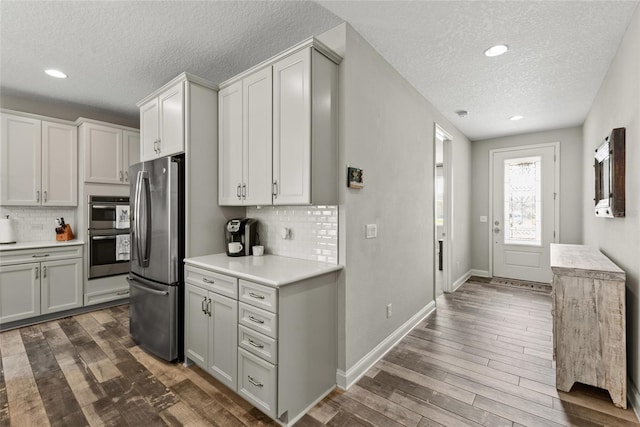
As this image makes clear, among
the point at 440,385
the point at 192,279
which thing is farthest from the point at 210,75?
the point at 440,385

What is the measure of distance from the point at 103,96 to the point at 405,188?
153 inches

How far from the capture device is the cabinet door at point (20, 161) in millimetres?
3416

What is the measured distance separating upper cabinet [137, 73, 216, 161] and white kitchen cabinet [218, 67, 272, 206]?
194mm

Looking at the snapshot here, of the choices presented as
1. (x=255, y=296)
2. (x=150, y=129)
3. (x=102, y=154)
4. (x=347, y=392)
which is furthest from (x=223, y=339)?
(x=102, y=154)

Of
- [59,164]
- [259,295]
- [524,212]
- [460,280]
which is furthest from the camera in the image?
[524,212]

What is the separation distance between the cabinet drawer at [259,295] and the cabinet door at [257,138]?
0.67 meters

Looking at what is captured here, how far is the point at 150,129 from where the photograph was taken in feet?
9.69

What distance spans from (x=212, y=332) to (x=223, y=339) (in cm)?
15

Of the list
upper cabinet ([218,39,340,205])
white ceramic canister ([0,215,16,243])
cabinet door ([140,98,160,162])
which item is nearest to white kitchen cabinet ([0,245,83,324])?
white ceramic canister ([0,215,16,243])

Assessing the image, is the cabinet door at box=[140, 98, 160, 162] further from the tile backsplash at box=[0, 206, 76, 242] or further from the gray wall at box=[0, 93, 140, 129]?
the tile backsplash at box=[0, 206, 76, 242]

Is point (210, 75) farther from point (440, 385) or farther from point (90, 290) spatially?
point (440, 385)

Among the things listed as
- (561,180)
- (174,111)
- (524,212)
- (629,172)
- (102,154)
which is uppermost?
(174,111)

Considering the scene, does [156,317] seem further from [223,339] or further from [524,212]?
[524,212]

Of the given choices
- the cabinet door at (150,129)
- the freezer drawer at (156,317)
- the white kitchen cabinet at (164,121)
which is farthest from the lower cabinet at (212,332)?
the cabinet door at (150,129)
